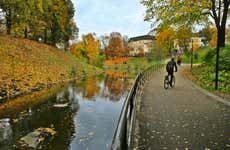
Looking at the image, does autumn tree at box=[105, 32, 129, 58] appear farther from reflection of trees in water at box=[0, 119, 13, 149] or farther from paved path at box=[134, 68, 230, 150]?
reflection of trees in water at box=[0, 119, 13, 149]

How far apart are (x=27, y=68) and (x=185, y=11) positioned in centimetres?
1571

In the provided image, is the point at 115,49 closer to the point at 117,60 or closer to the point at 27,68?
the point at 117,60

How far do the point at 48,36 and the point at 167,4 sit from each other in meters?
28.1

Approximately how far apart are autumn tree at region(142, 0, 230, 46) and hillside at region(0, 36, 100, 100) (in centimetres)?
1201

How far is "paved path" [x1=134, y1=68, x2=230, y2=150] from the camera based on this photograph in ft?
22.5

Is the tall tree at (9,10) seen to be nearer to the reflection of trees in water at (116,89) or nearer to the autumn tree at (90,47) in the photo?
the reflection of trees in water at (116,89)

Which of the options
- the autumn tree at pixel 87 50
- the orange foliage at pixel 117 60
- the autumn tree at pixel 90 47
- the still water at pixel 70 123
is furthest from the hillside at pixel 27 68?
the orange foliage at pixel 117 60

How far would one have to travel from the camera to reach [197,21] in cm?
2722

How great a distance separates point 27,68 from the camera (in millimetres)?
26859

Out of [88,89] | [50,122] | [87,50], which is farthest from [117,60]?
[50,122]

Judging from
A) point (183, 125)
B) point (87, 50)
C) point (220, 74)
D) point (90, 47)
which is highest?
point (90, 47)

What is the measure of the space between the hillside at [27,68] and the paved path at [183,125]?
11592 mm

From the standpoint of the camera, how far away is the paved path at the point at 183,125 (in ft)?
22.5

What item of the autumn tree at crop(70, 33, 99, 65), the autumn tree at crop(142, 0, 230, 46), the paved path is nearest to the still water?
the paved path
